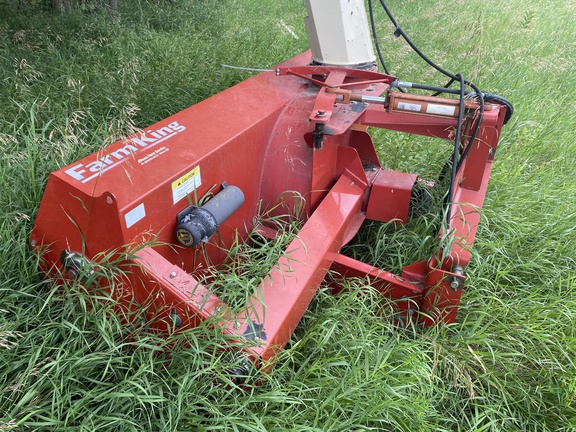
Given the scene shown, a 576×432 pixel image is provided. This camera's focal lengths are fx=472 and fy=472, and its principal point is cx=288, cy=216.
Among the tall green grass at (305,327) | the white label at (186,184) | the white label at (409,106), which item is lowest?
the tall green grass at (305,327)

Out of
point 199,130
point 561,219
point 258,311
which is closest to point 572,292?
point 561,219

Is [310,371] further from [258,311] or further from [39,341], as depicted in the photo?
[39,341]

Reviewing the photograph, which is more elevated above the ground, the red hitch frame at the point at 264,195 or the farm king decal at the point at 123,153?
the farm king decal at the point at 123,153

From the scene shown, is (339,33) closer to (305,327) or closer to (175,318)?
(305,327)

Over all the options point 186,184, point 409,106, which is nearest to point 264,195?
point 186,184

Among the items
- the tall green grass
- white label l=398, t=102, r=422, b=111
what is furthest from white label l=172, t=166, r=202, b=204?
white label l=398, t=102, r=422, b=111

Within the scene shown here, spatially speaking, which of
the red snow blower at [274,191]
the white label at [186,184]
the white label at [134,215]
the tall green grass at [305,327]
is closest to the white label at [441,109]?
the red snow blower at [274,191]

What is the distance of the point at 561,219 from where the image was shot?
8.19 feet

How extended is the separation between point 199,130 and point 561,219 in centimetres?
194

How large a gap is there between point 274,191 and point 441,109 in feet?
2.62

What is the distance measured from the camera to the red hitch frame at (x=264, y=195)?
4.68ft

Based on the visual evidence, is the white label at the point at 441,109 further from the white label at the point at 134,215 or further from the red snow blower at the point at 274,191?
the white label at the point at 134,215

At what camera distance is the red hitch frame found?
4.68 ft

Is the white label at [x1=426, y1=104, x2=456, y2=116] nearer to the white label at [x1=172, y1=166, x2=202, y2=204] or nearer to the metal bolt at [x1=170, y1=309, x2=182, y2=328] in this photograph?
the white label at [x1=172, y1=166, x2=202, y2=204]
